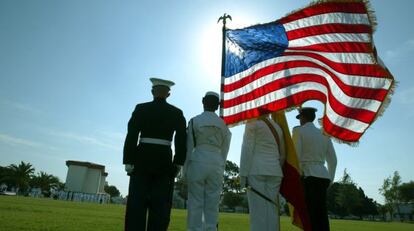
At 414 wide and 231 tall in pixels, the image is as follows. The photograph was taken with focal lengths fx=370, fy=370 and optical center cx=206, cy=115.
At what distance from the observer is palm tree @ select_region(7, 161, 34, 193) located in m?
89.9

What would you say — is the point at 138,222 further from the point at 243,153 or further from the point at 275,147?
the point at 275,147

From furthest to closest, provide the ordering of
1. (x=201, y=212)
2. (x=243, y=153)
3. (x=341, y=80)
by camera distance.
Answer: (x=341, y=80) → (x=243, y=153) → (x=201, y=212)

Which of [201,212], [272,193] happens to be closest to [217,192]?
[201,212]

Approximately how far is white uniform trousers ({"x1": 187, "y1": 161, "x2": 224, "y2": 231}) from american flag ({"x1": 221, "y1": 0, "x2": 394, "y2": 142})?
1.55 m

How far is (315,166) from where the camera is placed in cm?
649

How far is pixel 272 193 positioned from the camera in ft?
18.0

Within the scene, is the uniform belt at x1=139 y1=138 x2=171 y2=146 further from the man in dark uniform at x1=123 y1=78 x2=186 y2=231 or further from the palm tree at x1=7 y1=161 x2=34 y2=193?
the palm tree at x1=7 y1=161 x2=34 y2=193

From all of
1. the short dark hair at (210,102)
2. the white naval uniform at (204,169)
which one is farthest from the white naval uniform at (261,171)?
the short dark hair at (210,102)

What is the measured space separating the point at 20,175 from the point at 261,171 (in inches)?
3873

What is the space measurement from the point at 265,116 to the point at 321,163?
137 cm

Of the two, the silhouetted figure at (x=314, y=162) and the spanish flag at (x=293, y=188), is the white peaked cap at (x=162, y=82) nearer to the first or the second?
the spanish flag at (x=293, y=188)

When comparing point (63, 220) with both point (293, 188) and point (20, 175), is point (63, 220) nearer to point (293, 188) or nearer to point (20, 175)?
point (293, 188)

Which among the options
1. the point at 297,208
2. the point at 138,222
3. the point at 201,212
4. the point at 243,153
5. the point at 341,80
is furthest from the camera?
the point at 341,80

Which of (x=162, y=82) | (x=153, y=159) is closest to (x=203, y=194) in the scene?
(x=153, y=159)
